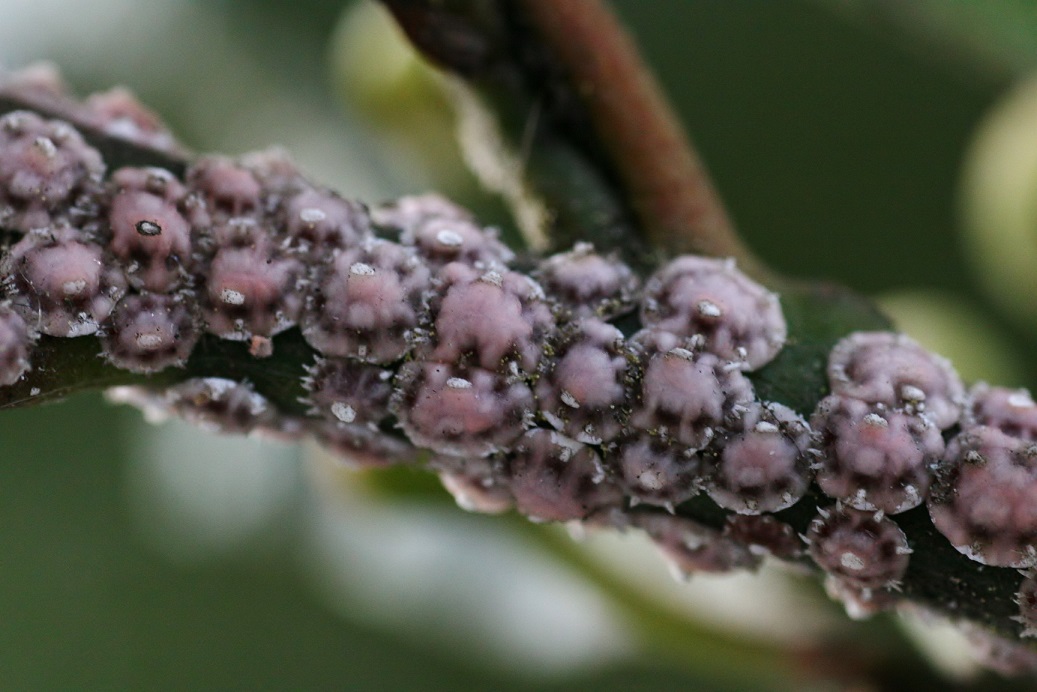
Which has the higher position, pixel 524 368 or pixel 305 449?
pixel 305 449

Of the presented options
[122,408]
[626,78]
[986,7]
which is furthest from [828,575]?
[122,408]

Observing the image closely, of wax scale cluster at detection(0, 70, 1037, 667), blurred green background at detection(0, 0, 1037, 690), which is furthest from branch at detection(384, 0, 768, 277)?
blurred green background at detection(0, 0, 1037, 690)

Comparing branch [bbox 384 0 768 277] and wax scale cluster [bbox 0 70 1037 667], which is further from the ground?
branch [bbox 384 0 768 277]

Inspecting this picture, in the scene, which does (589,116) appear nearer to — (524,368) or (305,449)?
(524,368)

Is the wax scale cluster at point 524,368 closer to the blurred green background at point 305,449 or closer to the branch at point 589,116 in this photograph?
the branch at point 589,116

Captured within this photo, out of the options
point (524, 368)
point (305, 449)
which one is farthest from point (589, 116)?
point (305, 449)

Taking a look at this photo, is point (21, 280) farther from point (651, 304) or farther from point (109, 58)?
point (109, 58)

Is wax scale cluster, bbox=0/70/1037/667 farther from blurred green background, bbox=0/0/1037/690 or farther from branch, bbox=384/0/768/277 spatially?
blurred green background, bbox=0/0/1037/690
